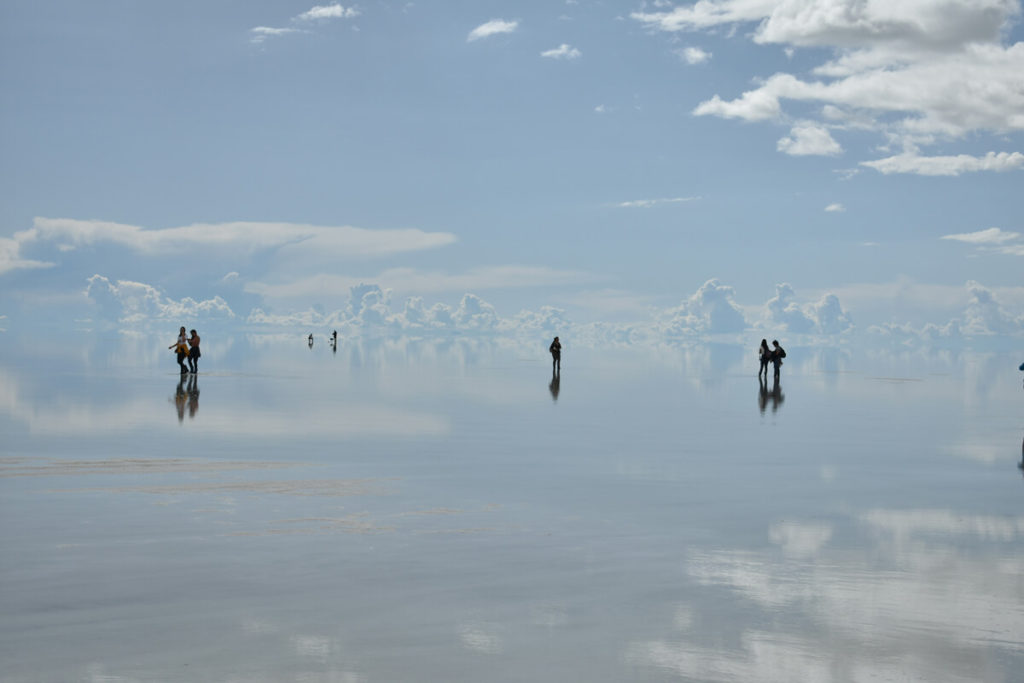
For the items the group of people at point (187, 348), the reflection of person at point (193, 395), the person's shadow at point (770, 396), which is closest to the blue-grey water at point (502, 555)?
the reflection of person at point (193, 395)

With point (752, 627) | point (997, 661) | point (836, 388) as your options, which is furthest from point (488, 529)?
point (836, 388)

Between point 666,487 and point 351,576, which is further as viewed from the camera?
point 666,487

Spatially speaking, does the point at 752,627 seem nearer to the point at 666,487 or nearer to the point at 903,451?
the point at 666,487

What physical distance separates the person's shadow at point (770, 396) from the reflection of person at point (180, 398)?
1731 centimetres

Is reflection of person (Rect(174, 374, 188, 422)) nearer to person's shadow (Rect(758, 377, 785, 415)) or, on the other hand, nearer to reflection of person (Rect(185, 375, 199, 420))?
reflection of person (Rect(185, 375, 199, 420))

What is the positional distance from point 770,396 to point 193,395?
22132 mm

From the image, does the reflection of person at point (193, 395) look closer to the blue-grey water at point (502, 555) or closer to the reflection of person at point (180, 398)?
the reflection of person at point (180, 398)

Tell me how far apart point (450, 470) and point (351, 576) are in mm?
7360

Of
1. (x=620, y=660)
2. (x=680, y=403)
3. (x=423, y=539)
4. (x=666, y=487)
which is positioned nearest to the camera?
(x=620, y=660)

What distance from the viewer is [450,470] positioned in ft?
54.2

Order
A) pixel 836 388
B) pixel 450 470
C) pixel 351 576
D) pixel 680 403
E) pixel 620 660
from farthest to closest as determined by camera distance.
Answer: pixel 836 388 < pixel 680 403 < pixel 450 470 < pixel 351 576 < pixel 620 660

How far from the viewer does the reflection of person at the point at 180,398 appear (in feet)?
84.5

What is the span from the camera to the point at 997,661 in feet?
23.4

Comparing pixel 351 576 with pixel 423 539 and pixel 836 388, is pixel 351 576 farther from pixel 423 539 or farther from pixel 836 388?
pixel 836 388
